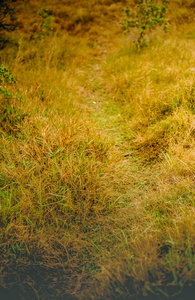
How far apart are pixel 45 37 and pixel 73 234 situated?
13.8 feet

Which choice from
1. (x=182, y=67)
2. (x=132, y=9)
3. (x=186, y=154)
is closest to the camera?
(x=186, y=154)

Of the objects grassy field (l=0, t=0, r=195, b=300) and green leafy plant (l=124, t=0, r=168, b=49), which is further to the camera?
green leafy plant (l=124, t=0, r=168, b=49)

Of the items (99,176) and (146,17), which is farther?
(146,17)

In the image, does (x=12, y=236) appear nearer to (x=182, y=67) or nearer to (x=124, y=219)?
(x=124, y=219)

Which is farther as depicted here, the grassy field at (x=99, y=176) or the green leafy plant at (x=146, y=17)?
the green leafy plant at (x=146, y=17)

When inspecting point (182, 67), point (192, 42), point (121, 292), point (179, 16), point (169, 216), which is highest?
point (179, 16)

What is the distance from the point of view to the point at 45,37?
5000mm

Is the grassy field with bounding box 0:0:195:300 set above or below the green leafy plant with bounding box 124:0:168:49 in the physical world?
below

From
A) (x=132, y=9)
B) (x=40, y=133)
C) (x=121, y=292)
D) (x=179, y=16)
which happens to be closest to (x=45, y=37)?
(x=132, y=9)

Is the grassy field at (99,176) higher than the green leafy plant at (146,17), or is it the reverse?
the green leafy plant at (146,17)

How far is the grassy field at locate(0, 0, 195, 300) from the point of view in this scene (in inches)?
65.1

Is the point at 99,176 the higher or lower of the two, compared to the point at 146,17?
lower

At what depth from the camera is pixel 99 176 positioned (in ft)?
7.65

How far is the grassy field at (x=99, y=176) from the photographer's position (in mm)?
1652
